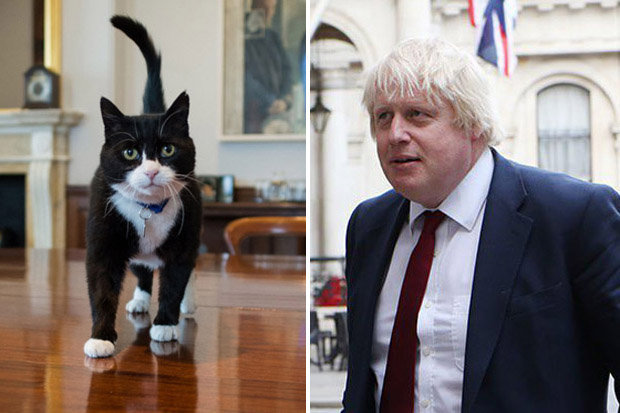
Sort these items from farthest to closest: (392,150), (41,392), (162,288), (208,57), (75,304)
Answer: (208,57)
(392,150)
(75,304)
(162,288)
(41,392)

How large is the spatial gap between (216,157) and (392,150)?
4.24 meters

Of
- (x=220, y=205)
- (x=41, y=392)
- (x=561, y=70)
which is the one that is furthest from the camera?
(x=561, y=70)

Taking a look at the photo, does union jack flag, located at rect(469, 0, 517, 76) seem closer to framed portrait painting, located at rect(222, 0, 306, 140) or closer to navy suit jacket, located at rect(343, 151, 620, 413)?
framed portrait painting, located at rect(222, 0, 306, 140)

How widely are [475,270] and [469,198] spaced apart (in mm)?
138

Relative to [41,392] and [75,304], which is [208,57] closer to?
[75,304]

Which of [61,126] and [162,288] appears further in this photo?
[61,126]

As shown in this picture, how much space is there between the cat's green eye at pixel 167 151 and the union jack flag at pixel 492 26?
13.7ft

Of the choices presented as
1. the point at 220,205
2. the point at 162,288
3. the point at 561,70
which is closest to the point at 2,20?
the point at 220,205

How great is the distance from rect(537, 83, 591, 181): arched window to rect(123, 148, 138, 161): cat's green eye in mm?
6526

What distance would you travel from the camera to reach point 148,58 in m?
0.73

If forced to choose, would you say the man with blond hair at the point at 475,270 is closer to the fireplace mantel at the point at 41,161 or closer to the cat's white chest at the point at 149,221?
the cat's white chest at the point at 149,221

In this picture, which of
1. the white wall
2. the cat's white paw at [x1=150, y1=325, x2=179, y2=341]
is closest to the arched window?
the white wall

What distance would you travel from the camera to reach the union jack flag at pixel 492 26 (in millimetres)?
4633

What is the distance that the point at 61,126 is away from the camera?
5.40 meters
